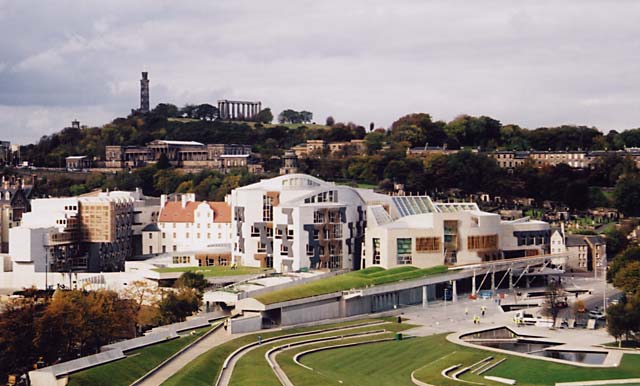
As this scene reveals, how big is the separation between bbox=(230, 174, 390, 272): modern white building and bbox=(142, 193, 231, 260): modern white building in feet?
31.9

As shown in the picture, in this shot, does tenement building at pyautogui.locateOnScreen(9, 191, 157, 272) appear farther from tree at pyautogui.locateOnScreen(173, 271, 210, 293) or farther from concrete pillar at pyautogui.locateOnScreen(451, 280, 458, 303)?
concrete pillar at pyautogui.locateOnScreen(451, 280, 458, 303)

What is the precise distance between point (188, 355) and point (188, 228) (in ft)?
155

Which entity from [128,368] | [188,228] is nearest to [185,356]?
[128,368]

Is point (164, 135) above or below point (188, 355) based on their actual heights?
above

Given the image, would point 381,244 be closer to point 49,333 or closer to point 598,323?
point 598,323

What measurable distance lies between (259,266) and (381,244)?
9780 mm

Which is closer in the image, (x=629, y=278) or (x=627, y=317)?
(x=627, y=317)

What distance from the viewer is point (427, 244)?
8031cm

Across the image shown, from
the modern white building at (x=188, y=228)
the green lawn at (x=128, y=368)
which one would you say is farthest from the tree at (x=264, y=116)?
the green lawn at (x=128, y=368)

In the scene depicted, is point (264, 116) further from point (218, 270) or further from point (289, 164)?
point (218, 270)

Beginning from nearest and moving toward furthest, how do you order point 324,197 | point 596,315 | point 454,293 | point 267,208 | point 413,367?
point 413,367 < point 596,315 < point 454,293 < point 324,197 < point 267,208

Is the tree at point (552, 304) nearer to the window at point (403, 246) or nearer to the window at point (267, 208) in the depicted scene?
the window at point (403, 246)

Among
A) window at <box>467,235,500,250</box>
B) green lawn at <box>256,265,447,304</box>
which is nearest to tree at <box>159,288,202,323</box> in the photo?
green lawn at <box>256,265,447,304</box>

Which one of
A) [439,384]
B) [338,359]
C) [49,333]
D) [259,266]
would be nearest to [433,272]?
[259,266]
